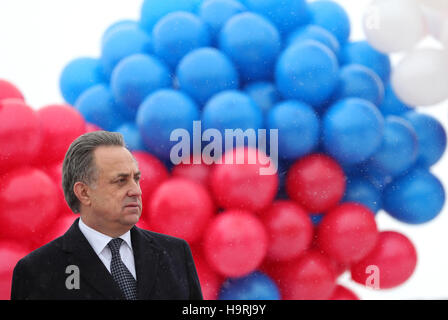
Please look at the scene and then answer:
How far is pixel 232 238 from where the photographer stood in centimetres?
134

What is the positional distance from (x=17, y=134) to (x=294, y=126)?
0.69 meters

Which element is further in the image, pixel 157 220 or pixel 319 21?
pixel 319 21

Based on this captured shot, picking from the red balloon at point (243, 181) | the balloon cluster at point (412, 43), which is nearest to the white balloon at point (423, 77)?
the balloon cluster at point (412, 43)

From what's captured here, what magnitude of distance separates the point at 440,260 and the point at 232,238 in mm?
696

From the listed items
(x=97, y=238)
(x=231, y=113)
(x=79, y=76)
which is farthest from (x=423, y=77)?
(x=97, y=238)

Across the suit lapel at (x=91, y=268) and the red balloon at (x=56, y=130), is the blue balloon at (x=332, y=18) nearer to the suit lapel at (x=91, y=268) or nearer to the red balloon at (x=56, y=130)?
the red balloon at (x=56, y=130)

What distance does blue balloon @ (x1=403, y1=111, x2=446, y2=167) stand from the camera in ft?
5.28

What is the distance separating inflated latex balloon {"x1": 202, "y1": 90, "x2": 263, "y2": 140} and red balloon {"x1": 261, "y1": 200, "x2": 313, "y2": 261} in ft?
0.71

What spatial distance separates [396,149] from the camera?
4.97 feet

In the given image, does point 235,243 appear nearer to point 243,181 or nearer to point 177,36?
point 243,181

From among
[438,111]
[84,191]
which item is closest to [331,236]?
[438,111]

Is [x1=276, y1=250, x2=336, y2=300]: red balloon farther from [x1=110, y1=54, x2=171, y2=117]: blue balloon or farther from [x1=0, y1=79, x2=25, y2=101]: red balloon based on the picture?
[x1=0, y1=79, x2=25, y2=101]: red balloon
